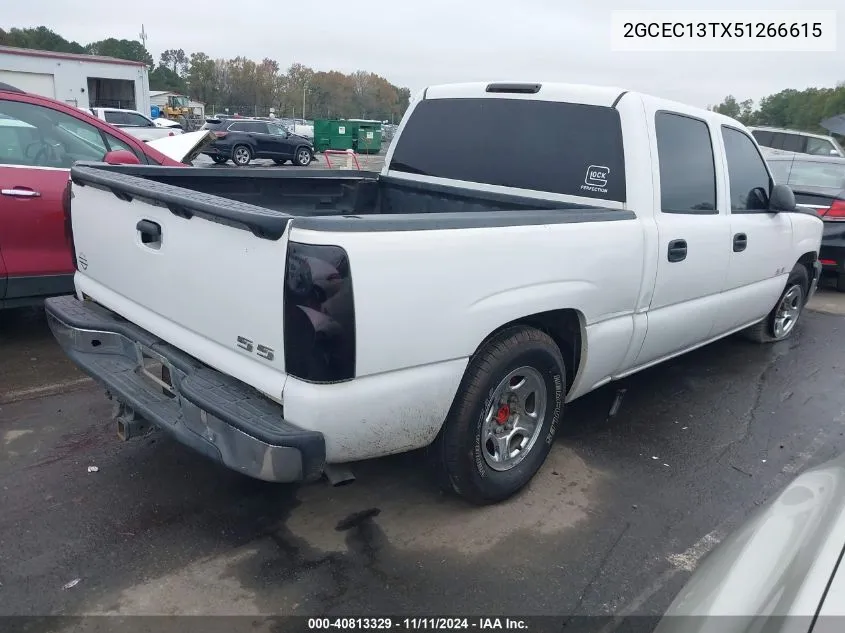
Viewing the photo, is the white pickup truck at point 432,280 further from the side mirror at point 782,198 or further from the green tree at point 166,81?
the green tree at point 166,81

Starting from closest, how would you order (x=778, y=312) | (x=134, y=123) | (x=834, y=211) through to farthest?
(x=778, y=312) → (x=834, y=211) → (x=134, y=123)

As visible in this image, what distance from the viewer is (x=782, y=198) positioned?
476 centimetres

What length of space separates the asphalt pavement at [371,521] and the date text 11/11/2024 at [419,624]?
41 mm

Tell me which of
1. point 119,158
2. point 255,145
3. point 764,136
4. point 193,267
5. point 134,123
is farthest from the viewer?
point 255,145

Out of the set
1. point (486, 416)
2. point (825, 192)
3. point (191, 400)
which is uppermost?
point (825, 192)

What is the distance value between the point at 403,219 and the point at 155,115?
142 ft

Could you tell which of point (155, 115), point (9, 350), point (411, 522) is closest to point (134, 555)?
point (411, 522)

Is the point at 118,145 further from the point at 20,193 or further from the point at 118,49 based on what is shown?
the point at 118,49

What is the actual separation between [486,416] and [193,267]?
1383 mm

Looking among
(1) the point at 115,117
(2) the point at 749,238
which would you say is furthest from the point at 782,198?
(1) the point at 115,117

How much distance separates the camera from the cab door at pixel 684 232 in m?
3.81

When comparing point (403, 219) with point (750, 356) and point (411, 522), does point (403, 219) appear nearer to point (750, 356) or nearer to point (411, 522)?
point (411, 522)

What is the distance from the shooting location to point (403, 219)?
2.54m

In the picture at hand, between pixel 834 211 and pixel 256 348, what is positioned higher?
pixel 834 211
